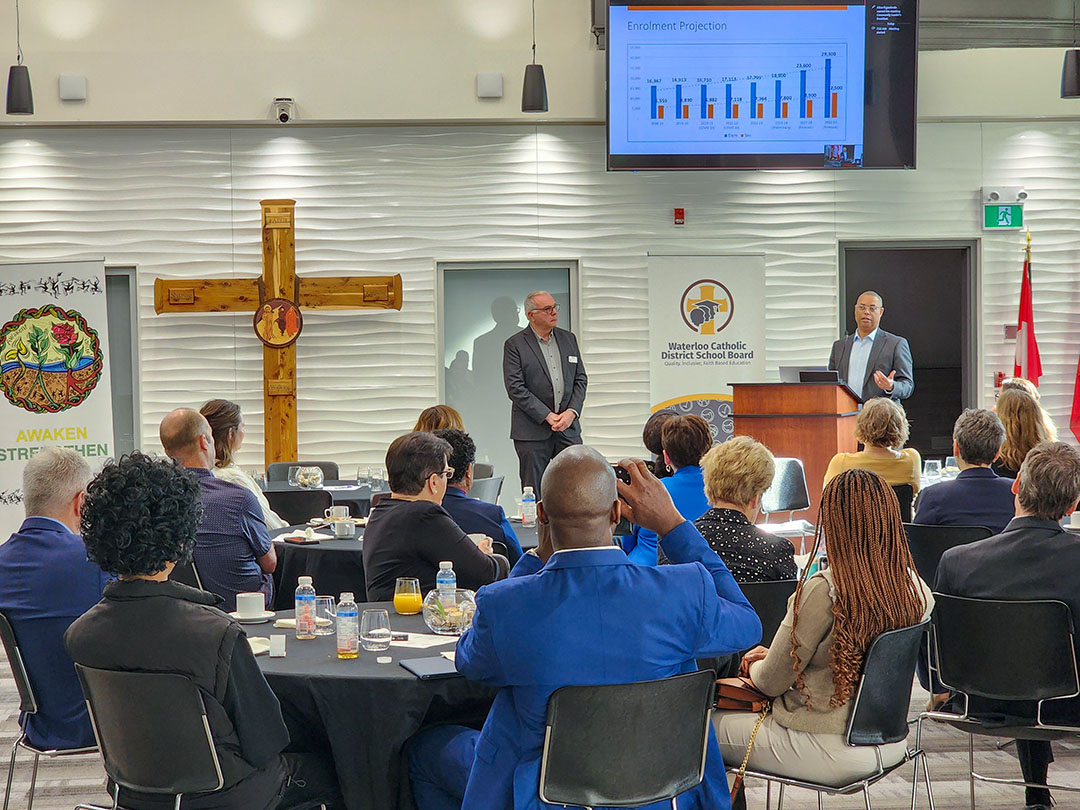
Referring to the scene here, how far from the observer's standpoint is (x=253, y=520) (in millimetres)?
4582

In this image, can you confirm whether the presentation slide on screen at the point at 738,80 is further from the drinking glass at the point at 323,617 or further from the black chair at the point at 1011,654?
the drinking glass at the point at 323,617

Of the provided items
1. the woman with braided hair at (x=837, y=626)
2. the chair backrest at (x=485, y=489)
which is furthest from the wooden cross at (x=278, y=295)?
the woman with braided hair at (x=837, y=626)

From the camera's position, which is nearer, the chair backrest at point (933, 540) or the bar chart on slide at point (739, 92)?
the chair backrest at point (933, 540)

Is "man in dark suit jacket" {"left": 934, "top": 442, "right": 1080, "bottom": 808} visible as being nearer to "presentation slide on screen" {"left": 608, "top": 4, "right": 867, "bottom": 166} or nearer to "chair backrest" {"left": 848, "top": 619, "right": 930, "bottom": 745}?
"chair backrest" {"left": 848, "top": 619, "right": 930, "bottom": 745}

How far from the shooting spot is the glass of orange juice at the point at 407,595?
365 centimetres

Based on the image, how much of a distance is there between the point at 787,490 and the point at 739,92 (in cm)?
347

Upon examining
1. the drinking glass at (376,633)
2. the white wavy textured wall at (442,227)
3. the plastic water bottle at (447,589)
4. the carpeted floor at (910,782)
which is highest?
the white wavy textured wall at (442,227)

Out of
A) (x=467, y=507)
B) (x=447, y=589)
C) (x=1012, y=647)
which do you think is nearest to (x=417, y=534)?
(x=447, y=589)

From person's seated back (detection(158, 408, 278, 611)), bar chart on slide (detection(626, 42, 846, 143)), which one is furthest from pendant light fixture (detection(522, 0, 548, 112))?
person's seated back (detection(158, 408, 278, 611))

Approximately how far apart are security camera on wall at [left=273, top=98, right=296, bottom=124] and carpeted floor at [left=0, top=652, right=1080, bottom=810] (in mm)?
5254

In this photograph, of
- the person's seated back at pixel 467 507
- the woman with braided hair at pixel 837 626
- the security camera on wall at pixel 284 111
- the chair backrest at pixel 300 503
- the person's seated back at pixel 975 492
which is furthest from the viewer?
the security camera on wall at pixel 284 111

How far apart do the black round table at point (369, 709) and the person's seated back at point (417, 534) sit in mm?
716

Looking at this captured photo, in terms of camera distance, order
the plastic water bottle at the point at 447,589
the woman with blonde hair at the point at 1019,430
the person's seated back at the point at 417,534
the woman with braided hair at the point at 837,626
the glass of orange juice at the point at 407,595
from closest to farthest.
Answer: the woman with braided hair at the point at 837,626 → the plastic water bottle at the point at 447,589 → the glass of orange juice at the point at 407,595 → the person's seated back at the point at 417,534 → the woman with blonde hair at the point at 1019,430

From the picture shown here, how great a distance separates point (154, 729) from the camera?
265 cm
